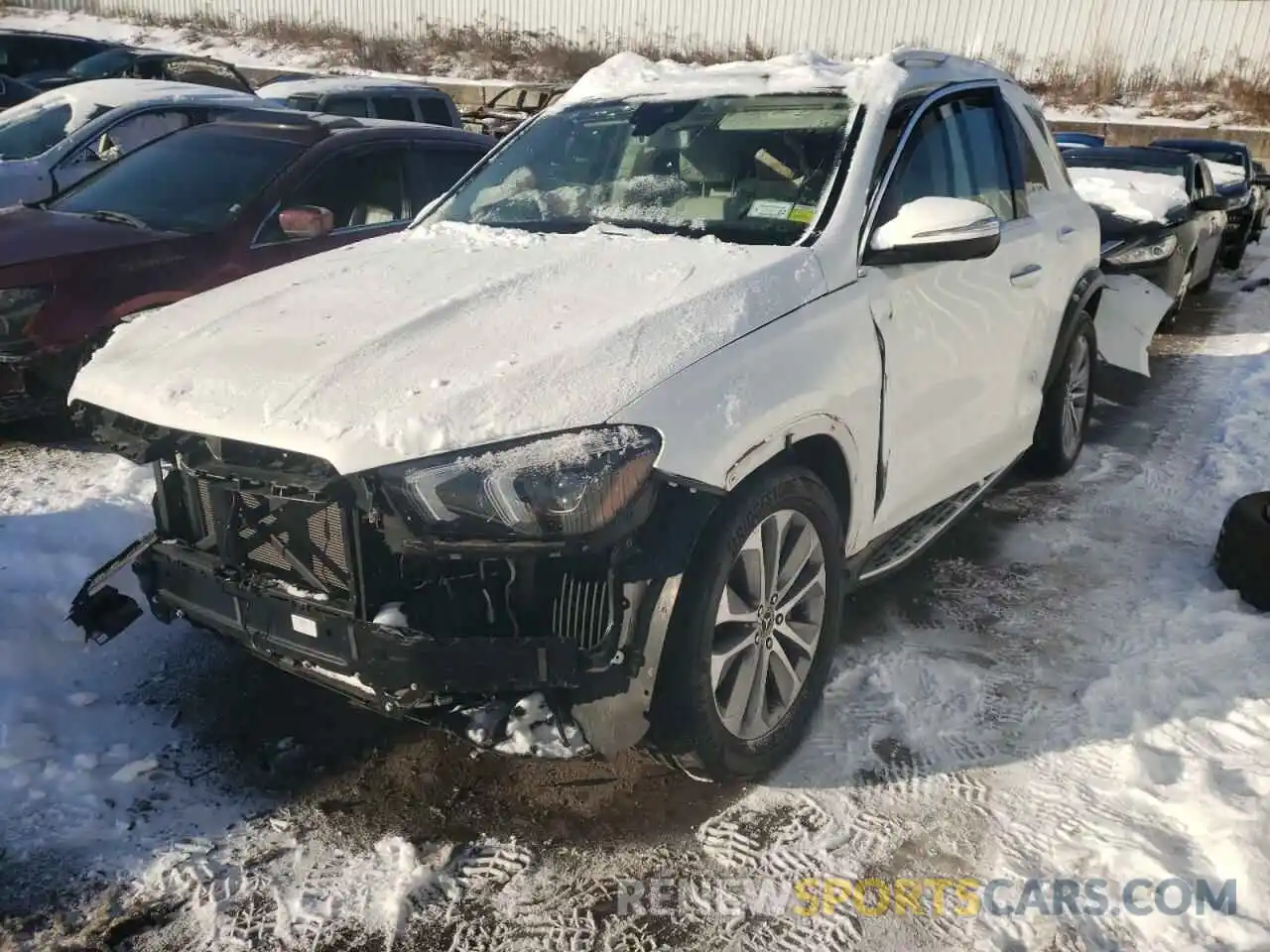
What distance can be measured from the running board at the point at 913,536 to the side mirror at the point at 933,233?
93 centimetres

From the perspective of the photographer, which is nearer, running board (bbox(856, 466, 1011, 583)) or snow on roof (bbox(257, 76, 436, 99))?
running board (bbox(856, 466, 1011, 583))

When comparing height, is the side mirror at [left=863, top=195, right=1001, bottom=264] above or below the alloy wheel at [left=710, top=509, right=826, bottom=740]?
above

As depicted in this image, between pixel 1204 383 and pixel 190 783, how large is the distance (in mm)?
6891

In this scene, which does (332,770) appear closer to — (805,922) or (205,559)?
(205,559)

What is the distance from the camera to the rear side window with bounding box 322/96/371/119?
11188mm

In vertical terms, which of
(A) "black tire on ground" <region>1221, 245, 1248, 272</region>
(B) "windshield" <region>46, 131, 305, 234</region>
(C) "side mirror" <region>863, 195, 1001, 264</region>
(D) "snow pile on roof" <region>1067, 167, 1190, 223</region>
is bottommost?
(A) "black tire on ground" <region>1221, 245, 1248, 272</region>

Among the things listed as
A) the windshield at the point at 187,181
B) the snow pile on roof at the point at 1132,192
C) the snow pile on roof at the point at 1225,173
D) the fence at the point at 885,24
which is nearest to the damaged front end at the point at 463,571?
the windshield at the point at 187,181

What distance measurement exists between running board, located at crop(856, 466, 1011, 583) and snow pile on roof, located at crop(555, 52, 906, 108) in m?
1.46

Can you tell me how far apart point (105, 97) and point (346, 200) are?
12.4 feet

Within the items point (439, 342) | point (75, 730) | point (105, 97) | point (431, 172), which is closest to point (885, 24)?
point (105, 97)

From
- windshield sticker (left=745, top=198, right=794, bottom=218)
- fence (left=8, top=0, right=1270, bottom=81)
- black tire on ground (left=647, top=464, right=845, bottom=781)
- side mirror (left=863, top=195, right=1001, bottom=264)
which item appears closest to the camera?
black tire on ground (left=647, top=464, right=845, bottom=781)

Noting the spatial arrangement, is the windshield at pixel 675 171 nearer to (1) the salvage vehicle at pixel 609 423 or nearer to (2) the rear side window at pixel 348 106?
(1) the salvage vehicle at pixel 609 423

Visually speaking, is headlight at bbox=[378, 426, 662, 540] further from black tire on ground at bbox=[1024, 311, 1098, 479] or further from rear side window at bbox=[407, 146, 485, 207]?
rear side window at bbox=[407, 146, 485, 207]

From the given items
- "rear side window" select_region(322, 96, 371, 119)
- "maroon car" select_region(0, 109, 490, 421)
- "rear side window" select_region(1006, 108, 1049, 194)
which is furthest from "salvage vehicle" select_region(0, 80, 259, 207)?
"rear side window" select_region(1006, 108, 1049, 194)
